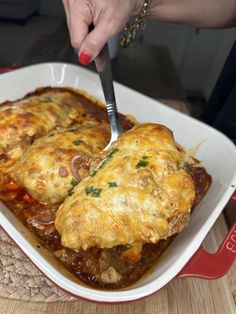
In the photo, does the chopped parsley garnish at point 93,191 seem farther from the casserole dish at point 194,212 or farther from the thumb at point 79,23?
the thumb at point 79,23

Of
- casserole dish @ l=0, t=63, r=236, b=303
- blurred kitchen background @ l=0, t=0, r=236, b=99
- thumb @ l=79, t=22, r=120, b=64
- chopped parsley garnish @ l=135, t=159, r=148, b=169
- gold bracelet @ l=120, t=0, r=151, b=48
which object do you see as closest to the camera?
casserole dish @ l=0, t=63, r=236, b=303

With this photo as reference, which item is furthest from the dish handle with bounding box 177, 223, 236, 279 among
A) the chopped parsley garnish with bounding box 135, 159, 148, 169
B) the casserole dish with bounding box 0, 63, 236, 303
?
the chopped parsley garnish with bounding box 135, 159, 148, 169

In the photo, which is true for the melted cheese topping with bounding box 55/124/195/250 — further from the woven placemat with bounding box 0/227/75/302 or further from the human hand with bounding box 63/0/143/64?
the human hand with bounding box 63/0/143/64

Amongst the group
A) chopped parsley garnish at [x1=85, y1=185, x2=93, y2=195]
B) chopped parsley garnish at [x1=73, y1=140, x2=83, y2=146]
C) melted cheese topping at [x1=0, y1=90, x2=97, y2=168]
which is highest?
chopped parsley garnish at [x1=85, y1=185, x2=93, y2=195]

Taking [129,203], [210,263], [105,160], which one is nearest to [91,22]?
[105,160]

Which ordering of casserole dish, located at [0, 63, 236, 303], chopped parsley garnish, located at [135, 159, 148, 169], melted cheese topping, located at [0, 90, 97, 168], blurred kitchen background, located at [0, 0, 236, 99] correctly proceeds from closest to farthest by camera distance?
casserole dish, located at [0, 63, 236, 303] < chopped parsley garnish, located at [135, 159, 148, 169] < melted cheese topping, located at [0, 90, 97, 168] < blurred kitchen background, located at [0, 0, 236, 99]

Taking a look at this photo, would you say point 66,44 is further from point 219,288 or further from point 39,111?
point 219,288

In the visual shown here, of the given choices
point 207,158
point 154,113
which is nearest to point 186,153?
point 207,158

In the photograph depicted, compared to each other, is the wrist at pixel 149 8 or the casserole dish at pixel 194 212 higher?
the wrist at pixel 149 8

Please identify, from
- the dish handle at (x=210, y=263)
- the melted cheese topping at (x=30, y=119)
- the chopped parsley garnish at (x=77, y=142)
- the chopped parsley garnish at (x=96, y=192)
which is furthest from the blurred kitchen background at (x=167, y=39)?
the dish handle at (x=210, y=263)
